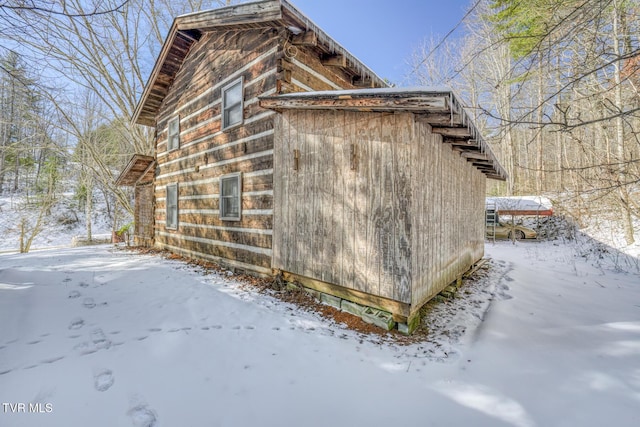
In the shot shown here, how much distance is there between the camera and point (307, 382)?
264cm

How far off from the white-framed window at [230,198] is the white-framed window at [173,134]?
11.0 ft

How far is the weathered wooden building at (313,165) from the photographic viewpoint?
378 centimetres

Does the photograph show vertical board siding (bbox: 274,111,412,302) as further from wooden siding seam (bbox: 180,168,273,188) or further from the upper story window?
the upper story window

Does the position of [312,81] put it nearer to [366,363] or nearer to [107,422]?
[366,363]

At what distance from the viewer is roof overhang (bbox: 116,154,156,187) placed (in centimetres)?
1041

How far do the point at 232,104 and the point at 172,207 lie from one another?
4.58 metres

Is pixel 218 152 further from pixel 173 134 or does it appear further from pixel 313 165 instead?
pixel 313 165

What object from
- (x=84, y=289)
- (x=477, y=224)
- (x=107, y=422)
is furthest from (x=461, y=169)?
(x=84, y=289)

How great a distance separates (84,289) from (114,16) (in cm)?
1485

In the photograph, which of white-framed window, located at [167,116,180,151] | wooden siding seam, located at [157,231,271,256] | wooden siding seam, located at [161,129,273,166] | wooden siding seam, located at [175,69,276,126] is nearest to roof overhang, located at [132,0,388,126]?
wooden siding seam, located at [175,69,276,126]

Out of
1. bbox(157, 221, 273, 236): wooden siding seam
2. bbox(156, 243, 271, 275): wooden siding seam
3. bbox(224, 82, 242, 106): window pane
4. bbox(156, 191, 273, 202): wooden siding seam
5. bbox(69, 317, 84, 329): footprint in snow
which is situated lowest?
bbox(69, 317, 84, 329): footprint in snow

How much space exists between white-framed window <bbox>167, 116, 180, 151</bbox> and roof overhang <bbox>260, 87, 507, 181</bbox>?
220 inches

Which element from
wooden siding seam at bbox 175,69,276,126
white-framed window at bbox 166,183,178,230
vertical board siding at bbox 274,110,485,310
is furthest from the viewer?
white-framed window at bbox 166,183,178,230

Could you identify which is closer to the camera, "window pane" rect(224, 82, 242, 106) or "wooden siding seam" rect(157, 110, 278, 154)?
"wooden siding seam" rect(157, 110, 278, 154)
